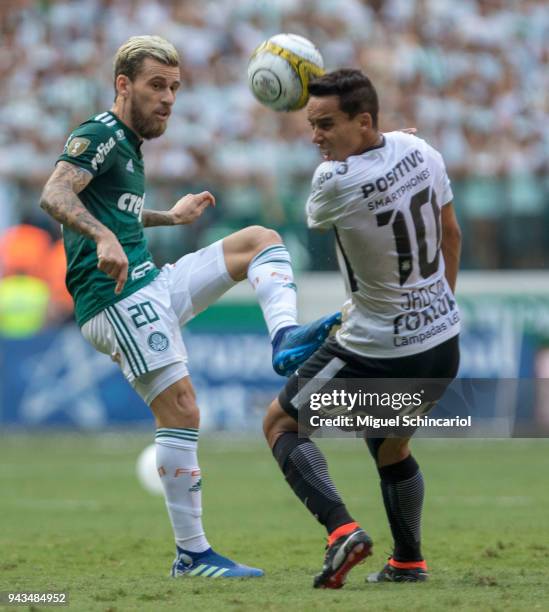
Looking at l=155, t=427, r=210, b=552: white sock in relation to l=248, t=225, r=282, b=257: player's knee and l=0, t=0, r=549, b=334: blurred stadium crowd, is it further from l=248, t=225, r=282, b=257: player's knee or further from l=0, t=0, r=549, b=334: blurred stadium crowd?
l=0, t=0, r=549, b=334: blurred stadium crowd

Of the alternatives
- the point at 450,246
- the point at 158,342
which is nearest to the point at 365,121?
the point at 450,246

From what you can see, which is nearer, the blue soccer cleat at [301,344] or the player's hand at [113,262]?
the player's hand at [113,262]

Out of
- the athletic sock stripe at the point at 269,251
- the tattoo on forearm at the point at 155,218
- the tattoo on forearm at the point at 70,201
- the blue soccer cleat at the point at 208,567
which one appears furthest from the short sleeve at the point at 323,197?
the blue soccer cleat at the point at 208,567

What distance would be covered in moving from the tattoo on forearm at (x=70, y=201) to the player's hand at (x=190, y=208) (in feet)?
2.90

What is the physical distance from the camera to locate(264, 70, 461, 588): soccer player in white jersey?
5562 mm

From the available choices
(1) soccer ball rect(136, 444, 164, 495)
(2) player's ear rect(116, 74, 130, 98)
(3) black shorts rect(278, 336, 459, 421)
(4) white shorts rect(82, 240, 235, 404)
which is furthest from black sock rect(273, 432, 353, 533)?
(1) soccer ball rect(136, 444, 164, 495)

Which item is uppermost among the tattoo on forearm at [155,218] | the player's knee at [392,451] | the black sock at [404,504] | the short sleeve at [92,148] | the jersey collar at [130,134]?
the jersey collar at [130,134]

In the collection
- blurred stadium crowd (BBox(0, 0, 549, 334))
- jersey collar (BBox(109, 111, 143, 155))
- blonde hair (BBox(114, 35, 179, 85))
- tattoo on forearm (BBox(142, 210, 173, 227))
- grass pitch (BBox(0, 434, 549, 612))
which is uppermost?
blurred stadium crowd (BBox(0, 0, 549, 334))

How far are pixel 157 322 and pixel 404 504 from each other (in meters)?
1.52

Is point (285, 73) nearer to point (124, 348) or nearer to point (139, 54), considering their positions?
point (139, 54)

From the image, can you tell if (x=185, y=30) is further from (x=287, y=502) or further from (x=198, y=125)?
(x=287, y=502)

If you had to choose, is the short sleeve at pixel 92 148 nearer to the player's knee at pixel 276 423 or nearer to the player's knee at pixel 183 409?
the player's knee at pixel 183 409

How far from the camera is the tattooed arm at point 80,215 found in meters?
5.63

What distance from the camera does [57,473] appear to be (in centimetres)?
1312
